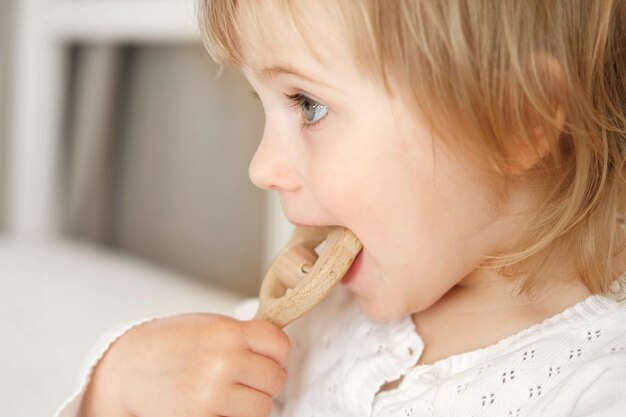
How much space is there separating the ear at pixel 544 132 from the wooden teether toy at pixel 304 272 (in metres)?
0.15

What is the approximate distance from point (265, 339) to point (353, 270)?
0.34 feet

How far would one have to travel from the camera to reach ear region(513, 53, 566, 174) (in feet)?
2.06

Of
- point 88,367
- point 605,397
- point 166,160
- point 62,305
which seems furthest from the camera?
point 166,160

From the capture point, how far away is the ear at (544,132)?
63cm

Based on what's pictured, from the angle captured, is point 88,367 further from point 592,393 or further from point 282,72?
point 592,393

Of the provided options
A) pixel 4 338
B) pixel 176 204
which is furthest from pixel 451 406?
pixel 176 204

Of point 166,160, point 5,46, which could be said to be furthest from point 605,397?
point 5,46

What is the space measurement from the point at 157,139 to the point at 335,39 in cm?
124

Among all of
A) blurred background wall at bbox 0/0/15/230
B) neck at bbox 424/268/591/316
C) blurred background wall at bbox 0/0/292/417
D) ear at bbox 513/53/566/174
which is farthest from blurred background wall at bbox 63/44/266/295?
ear at bbox 513/53/566/174

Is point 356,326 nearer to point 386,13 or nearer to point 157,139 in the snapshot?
point 386,13

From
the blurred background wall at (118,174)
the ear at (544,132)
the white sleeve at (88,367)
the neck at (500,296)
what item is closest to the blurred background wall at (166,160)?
the blurred background wall at (118,174)

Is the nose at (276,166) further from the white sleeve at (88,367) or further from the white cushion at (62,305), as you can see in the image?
the white cushion at (62,305)

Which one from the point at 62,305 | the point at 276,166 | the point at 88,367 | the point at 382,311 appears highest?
the point at 276,166

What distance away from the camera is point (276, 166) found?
28.7 inches
